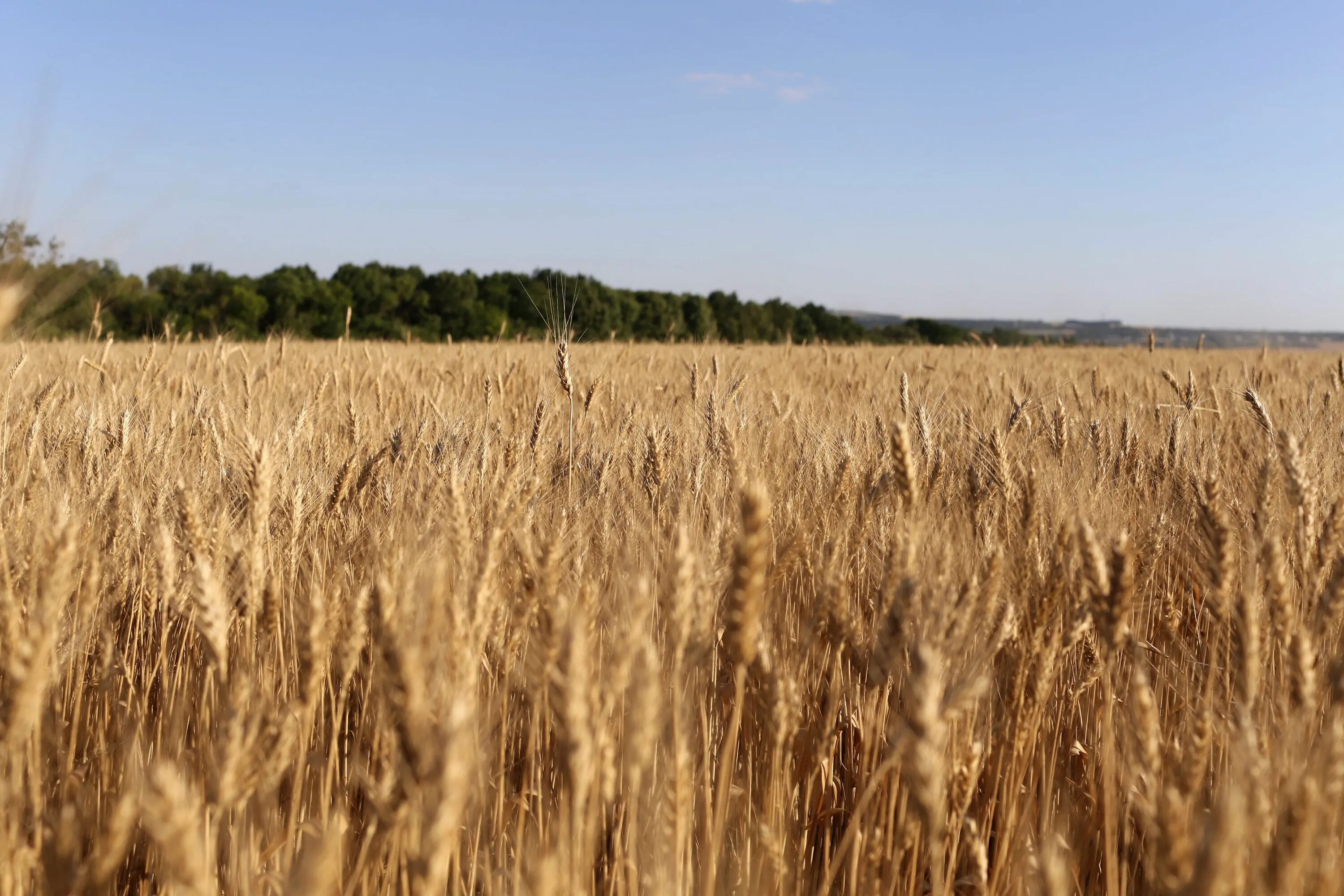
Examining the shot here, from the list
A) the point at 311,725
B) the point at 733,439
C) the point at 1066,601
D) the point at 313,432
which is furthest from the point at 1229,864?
the point at 313,432

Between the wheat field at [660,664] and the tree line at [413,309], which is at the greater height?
the tree line at [413,309]

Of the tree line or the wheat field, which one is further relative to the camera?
the tree line

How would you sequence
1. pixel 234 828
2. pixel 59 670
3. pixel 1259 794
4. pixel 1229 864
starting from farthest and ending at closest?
pixel 59 670 → pixel 234 828 → pixel 1259 794 → pixel 1229 864

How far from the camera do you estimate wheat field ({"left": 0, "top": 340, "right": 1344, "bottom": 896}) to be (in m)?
0.75

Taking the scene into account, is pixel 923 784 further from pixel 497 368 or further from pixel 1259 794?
pixel 497 368

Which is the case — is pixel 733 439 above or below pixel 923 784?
above

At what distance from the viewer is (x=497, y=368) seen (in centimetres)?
451

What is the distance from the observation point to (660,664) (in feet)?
3.26

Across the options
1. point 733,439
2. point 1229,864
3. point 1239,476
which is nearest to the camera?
point 1229,864

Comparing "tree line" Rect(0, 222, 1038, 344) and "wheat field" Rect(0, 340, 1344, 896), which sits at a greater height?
"tree line" Rect(0, 222, 1038, 344)

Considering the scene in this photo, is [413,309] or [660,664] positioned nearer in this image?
[660,664]

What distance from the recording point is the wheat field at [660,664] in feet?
2.46

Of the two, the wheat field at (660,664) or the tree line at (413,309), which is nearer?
the wheat field at (660,664)

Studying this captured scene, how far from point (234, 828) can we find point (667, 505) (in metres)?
1.08
